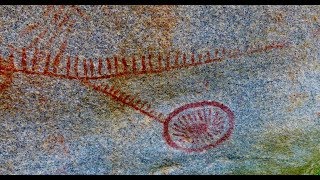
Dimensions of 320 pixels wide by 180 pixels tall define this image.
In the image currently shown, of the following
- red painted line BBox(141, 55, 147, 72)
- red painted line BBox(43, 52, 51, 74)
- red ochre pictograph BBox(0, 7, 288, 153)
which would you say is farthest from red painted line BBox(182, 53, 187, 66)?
red painted line BBox(43, 52, 51, 74)

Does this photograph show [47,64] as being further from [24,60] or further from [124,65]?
[124,65]

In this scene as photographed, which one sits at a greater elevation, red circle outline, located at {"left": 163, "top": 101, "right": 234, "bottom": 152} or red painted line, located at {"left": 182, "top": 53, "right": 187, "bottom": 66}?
red painted line, located at {"left": 182, "top": 53, "right": 187, "bottom": 66}

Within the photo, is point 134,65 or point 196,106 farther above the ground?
point 134,65

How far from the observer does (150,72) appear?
2.04 meters

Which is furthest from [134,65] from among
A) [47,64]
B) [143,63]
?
[47,64]

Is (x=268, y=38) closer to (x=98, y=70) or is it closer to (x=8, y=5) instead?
(x=98, y=70)

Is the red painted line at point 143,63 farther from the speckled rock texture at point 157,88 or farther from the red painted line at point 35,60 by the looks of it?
the red painted line at point 35,60

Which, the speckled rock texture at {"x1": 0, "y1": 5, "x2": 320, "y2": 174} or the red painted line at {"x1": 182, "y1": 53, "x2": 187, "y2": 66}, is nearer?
the speckled rock texture at {"x1": 0, "y1": 5, "x2": 320, "y2": 174}

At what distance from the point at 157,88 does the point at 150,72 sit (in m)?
0.09

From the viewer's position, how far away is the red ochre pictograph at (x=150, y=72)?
1.92m

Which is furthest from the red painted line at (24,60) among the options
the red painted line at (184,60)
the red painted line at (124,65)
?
the red painted line at (184,60)

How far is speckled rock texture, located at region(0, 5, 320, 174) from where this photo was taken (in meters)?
1.92

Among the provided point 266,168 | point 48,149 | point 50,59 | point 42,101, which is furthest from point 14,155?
point 266,168

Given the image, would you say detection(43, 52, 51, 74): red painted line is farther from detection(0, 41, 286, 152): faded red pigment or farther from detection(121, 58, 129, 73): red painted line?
detection(121, 58, 129, 73): red painted line
